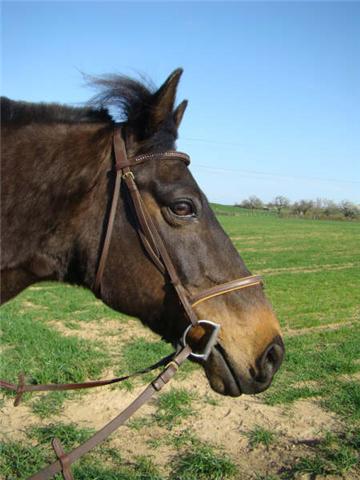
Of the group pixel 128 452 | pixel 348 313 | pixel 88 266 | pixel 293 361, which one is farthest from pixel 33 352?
pixel 348 313

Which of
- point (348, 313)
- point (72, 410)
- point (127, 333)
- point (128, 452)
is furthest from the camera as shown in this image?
point (348, 313)

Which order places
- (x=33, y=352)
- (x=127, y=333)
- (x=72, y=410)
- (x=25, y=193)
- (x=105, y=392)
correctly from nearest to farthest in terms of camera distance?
(x=25, y=193)
(x=72, y=410)
(x=105, y=392)
(x=33, y=352)
(x=127, y=333)

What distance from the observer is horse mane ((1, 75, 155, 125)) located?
2.43 metres

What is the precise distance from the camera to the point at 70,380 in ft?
19.2

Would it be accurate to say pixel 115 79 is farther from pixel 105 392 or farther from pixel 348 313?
pixel 348 313

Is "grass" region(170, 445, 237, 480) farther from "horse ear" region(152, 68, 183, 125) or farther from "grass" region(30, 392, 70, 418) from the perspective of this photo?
"horse ear" region(152, 68, 183, 125)

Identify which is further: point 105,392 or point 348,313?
point 348,313

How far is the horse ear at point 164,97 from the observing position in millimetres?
2275

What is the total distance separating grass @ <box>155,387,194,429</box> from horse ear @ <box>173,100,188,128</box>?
3527mm

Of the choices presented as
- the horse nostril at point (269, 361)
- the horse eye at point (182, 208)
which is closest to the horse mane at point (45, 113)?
the horse eye at point (182, 208)

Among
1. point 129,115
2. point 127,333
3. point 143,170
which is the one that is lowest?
point 127,333

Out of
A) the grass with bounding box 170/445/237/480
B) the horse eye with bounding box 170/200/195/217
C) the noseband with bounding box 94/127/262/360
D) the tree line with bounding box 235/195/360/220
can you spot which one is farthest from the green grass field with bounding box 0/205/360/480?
the tree line with bounding box 235/195/360/220

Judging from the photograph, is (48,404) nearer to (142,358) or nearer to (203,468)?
(142,358)

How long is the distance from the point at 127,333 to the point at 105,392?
2907 millimetres
